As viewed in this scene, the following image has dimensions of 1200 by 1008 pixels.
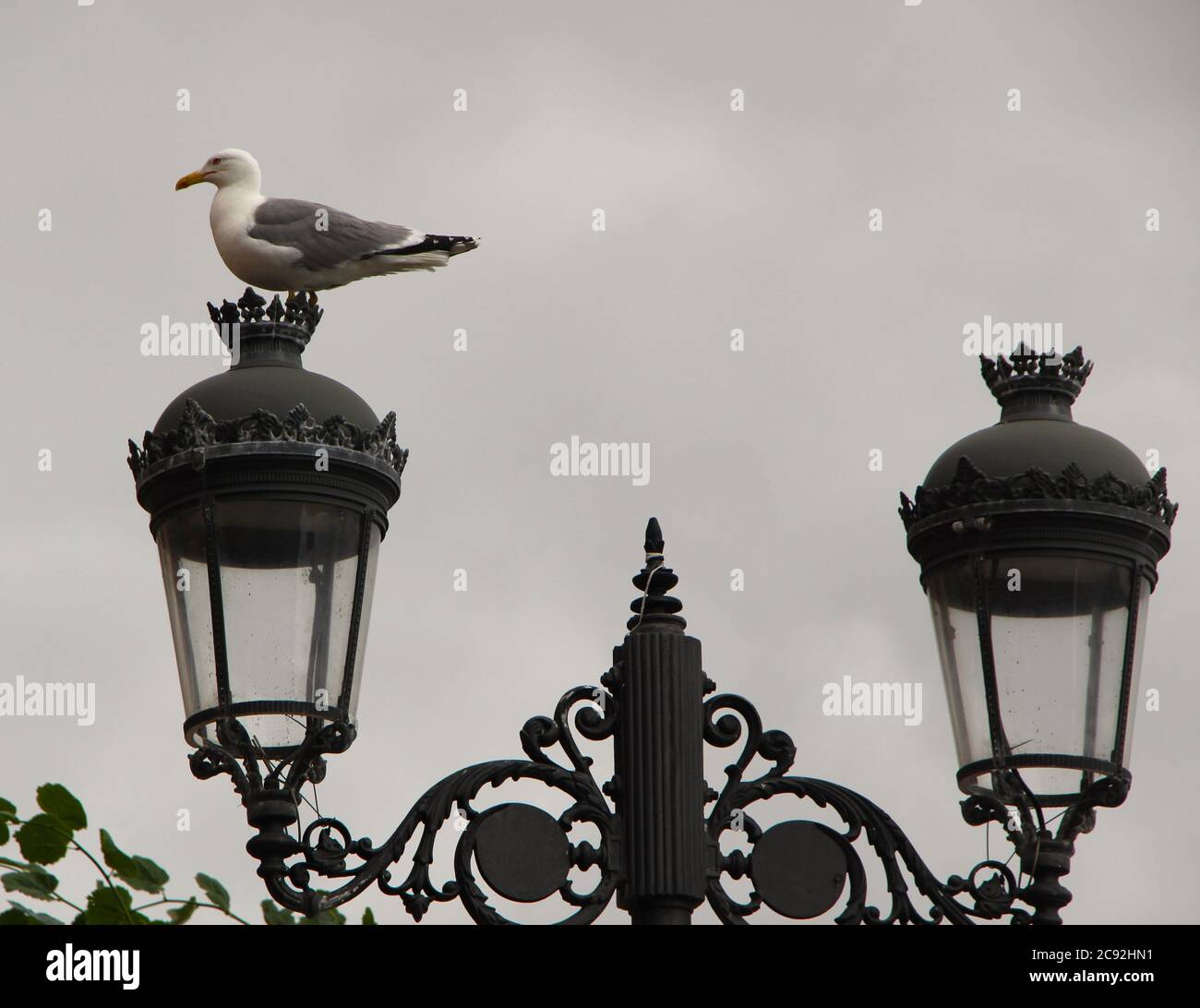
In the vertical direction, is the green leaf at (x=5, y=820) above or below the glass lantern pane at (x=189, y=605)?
below

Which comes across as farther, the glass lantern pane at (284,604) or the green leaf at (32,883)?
the glass lantern pane at (284,604)

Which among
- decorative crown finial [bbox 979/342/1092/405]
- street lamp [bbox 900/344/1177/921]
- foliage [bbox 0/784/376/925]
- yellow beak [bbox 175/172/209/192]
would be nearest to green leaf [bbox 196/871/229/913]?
foliage [bbox 0/784/376/925]

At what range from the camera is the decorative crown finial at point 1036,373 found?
27.7ft

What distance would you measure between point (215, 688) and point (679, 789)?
1.36m

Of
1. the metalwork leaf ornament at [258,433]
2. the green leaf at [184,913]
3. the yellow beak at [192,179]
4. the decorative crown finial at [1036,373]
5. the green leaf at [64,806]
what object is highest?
the yellow beak at [192,179]

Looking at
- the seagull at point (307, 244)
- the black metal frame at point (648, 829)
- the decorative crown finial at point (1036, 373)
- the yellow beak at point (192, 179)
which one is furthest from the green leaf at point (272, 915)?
the yellow beak at point (192, 179)

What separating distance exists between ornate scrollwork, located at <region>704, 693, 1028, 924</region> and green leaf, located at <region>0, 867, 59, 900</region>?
1838 millimetres

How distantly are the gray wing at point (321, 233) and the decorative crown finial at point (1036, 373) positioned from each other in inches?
95.8

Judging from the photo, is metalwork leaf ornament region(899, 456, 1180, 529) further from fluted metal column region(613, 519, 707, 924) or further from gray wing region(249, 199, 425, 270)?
gray wing region(249, 199, 425, 270)

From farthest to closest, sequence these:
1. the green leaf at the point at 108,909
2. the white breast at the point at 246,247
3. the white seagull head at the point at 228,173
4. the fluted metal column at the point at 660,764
Result: the white seagull head at the point at 228,173 < the white breast at the point at 246,247 < the fluted metal column at the point at 660,764 < the green leaf at the point at 108,909

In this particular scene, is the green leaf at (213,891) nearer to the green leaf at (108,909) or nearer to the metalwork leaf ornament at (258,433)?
the green leaf at (108,909)

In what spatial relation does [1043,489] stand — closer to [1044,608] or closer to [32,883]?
[1044,608]
